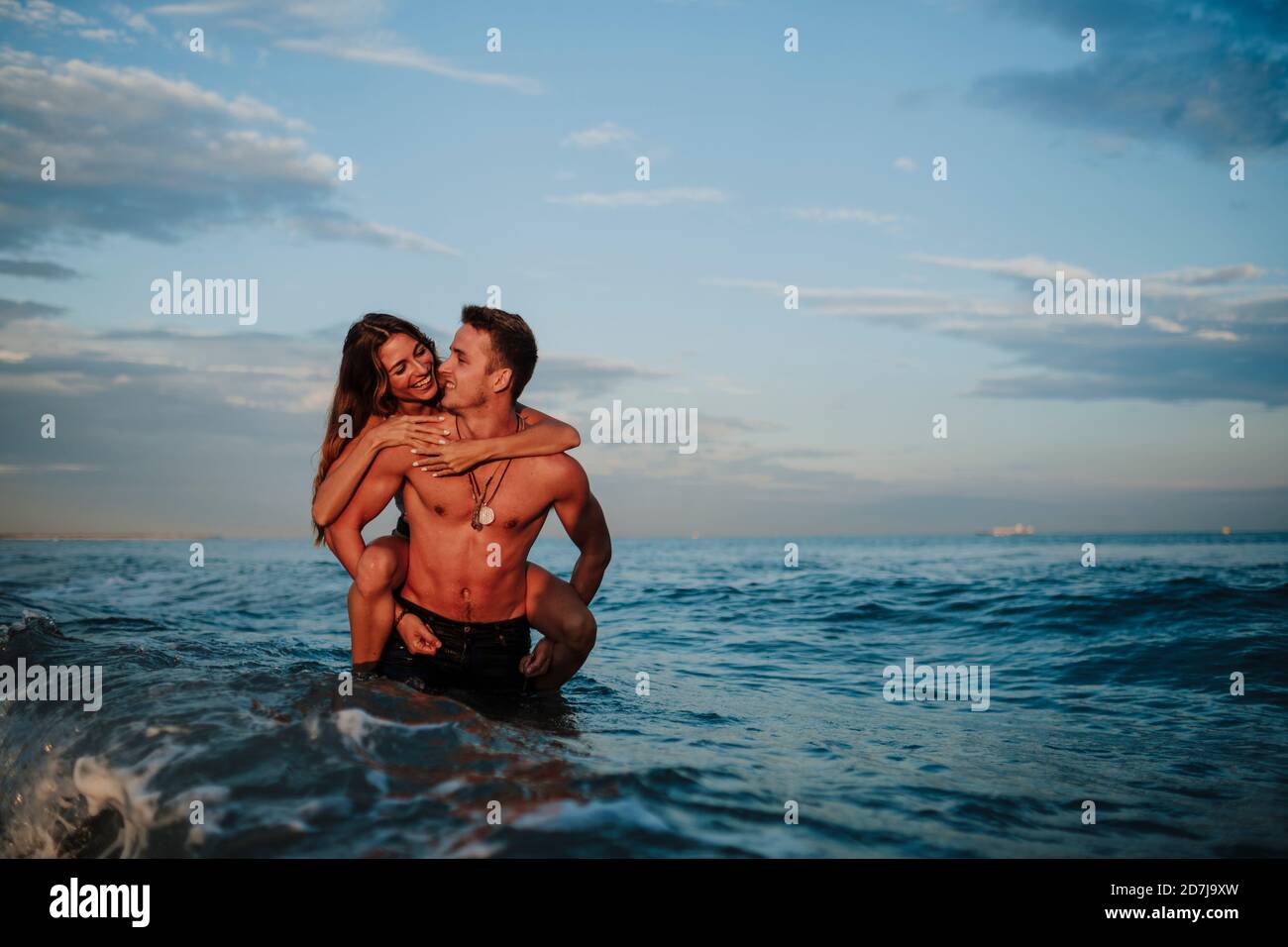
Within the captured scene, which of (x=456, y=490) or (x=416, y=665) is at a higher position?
(x=456, y=490)

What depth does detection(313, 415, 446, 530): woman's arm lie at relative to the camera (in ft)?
17.7

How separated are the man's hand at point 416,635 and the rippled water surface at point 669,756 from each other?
0.59 meters

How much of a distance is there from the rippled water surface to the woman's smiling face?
1.82m

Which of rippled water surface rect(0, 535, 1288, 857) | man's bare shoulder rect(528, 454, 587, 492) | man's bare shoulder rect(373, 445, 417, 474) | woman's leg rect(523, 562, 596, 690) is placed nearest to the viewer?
rippled water surface rect(0, 535, 1288, 857)

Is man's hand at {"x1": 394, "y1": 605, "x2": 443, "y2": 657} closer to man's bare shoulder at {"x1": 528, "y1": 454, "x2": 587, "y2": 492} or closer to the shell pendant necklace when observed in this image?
the shell pendant necklace

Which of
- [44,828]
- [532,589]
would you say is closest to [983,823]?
[532,589]

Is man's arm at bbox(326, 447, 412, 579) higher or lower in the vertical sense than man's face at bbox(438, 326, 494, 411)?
lower

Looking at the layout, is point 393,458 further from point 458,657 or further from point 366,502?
point 458,657

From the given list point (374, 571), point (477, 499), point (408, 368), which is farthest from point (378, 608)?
point (408, 368)

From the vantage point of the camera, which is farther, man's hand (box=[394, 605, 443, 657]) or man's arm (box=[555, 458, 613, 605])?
man's arm (box=[555, 458, 613, 605])

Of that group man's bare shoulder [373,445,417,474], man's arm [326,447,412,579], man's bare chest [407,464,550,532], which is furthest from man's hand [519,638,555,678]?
man's bare shoulder [373,445,417,474]

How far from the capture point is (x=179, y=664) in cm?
645

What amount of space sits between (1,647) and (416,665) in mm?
3889
